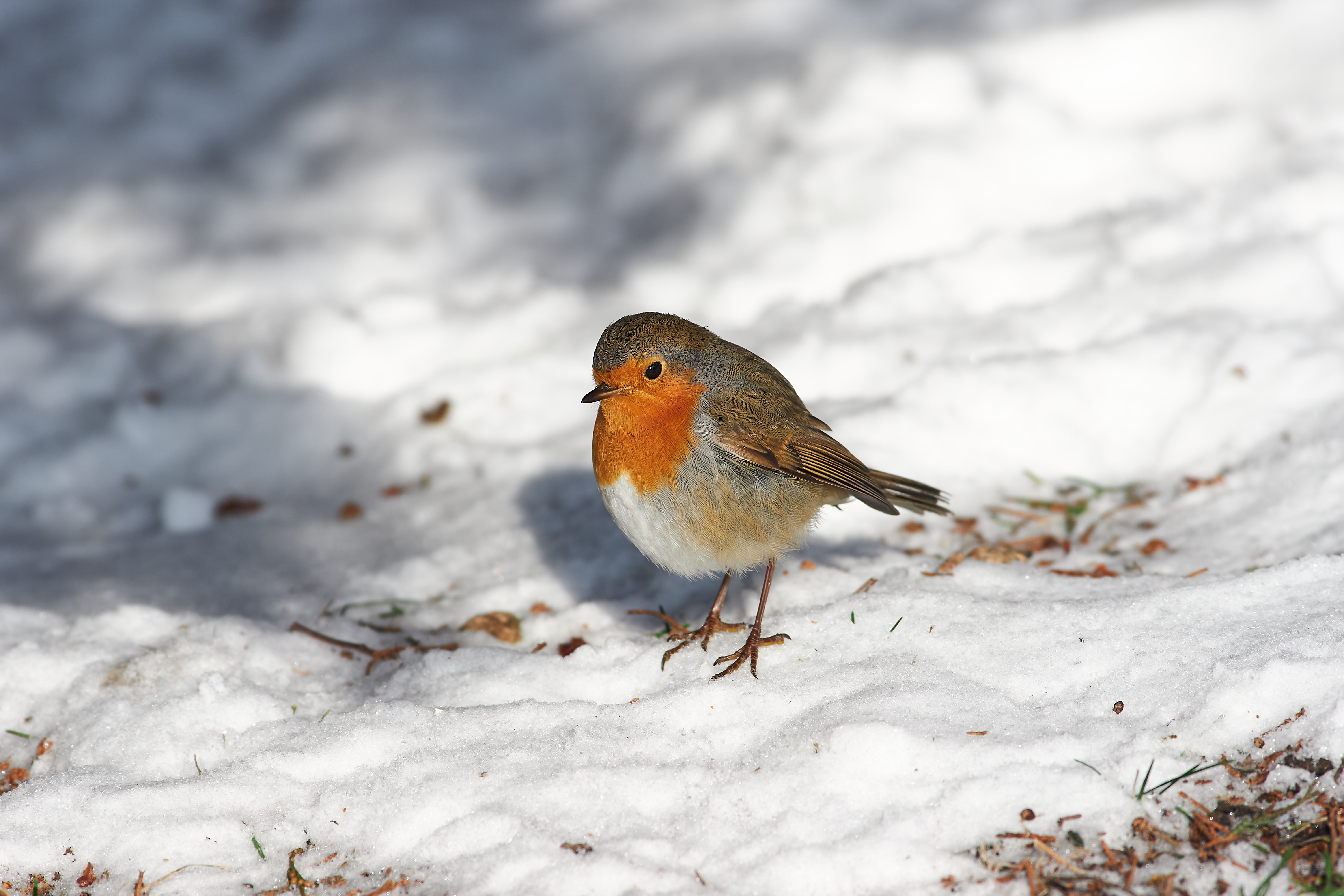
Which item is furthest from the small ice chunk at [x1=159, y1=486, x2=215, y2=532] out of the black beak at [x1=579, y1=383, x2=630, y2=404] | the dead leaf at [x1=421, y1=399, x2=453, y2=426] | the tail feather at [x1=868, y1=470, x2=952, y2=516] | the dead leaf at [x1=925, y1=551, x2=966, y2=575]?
the dead leaf at [x1=925, y1=551, x2=966, y2=575]

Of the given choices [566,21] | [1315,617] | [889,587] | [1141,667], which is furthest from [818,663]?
[566,21]

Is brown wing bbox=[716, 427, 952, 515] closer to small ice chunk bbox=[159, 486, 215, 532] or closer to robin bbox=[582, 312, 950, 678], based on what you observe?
robin bbox=[582, 312, 950, 678]

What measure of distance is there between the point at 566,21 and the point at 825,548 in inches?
193

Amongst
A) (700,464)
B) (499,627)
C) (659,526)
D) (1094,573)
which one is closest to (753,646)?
(659,526)

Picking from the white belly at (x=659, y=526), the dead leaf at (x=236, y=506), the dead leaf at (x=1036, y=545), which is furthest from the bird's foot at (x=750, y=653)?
the dead leaf at (x=236, y=506)

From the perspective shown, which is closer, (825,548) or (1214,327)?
(825,548)

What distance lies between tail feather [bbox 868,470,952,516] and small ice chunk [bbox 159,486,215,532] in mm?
3088

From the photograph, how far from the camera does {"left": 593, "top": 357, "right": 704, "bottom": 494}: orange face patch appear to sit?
11.0 feet

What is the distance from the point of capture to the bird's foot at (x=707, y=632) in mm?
3426

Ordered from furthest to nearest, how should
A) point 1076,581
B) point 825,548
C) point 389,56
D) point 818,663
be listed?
1. point 389,56
2. point 825,548
3. point 1076,581
4. point 818,663

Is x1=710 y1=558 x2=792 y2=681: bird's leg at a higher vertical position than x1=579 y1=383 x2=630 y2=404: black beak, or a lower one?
lower

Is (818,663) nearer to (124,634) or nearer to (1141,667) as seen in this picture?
(1141,667)

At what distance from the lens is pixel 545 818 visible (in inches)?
104

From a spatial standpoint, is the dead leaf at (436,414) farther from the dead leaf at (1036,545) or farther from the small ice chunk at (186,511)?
the dead leaf at (1036,545)
